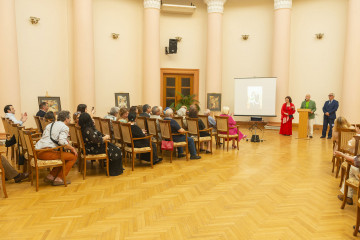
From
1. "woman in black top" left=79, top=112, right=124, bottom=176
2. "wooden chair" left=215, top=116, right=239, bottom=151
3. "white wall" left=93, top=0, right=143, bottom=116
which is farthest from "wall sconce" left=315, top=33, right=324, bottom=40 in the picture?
"woman in black top" left=79, top=112, right=124, bottom=176

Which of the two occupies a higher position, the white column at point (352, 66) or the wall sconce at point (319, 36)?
the wall sconce at point (319, 36)

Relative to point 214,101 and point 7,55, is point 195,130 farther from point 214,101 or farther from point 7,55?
point 7,55

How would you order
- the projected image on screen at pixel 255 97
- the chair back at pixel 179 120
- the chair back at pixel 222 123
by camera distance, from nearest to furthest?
the chair back at pixel 179 120
the chair back at pixel 222 123
the projected image on screen at pixel 255 97

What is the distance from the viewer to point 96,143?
5.06 metres

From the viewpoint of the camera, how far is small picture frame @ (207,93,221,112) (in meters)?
12.4

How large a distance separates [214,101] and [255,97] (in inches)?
71.2

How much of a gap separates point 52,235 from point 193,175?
272cm

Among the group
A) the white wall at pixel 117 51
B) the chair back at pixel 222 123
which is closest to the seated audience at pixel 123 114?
the chair back at pixel 222 123

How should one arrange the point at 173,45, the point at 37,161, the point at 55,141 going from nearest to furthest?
1. the point at 37,161
2. the point at 55,141
3. the point at 173,45

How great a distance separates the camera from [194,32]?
512 inches

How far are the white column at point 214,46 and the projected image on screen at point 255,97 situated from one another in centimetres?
119

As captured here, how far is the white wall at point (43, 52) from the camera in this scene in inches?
402

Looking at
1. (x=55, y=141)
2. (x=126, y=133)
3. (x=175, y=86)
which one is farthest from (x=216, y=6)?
(x=55, y=141)

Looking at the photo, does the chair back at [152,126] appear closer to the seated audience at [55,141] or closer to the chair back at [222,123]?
the chair back at [222,123]
